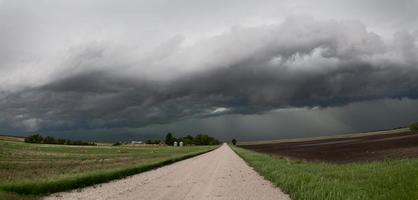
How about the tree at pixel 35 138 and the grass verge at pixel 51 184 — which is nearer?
the grass verge at pixel 51 184

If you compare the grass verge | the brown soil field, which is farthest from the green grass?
the brown soil field

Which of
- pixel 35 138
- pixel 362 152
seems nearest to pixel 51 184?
pixel 362 152

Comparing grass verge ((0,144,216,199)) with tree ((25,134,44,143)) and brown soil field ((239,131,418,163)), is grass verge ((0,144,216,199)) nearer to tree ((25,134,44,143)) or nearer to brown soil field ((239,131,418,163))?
brown soil field ((239,131,418,163))

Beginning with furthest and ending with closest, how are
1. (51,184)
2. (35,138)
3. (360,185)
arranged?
1. (35,138)
2. (51,184)
3. (360,185)

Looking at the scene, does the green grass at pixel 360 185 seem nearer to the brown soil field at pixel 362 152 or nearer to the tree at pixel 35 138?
the brown soil field at pixel 362 152

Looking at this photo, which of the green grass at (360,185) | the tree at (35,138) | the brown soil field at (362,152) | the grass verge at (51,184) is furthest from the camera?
the tree at (35,138)

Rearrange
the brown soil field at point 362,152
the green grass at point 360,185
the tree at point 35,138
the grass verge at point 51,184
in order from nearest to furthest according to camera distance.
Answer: the green grass at point 360,185, the grass verge at point 51,184, the brown soil field at point 362,152, the tree at point 35,138

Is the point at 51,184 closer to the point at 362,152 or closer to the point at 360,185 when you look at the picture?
the point at 360,185

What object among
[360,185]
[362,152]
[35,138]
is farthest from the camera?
[35,138]

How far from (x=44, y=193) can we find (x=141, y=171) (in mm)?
17875

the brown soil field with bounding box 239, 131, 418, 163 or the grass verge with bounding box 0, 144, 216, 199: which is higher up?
the brown soil field with bounding box 239, 131, 418, 163

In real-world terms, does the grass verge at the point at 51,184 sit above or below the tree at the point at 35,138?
below

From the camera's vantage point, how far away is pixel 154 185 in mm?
28859

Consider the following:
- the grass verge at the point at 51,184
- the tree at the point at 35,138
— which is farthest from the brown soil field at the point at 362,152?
the tree at the point at 35,138
